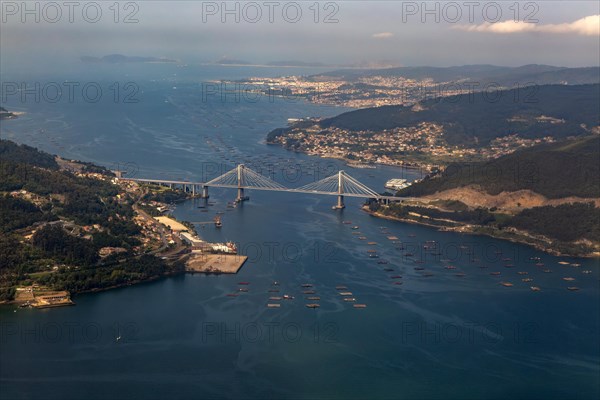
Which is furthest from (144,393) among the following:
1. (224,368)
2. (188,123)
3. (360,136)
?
(188,123)

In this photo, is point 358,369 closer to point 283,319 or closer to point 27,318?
point 283,319

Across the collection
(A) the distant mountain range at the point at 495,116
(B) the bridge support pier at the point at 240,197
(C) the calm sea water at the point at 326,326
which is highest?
(A) the distant mountain range at the point at 495,116

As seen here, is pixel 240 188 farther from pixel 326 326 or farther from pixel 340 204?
pixel 326 326

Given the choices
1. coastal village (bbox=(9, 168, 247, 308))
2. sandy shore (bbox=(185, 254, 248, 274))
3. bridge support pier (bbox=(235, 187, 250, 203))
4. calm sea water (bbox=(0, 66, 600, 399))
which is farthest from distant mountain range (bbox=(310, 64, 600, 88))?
sandy shore (bbox=(185, 254, 248, 274))

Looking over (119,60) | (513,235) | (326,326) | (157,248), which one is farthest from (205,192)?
(119,60)

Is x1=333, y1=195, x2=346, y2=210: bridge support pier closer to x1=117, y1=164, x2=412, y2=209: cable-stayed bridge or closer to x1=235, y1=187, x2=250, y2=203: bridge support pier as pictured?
x1=117, y1=164, x2=412, y2=209: cable-stayed bridge

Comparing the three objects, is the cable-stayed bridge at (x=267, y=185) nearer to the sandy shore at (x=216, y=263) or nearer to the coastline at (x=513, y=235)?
the coastline at (x=513, y=235)

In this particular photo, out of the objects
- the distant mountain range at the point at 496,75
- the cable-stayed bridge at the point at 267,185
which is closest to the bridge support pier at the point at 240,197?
the cable-stayed bridge at the point at 267,185
